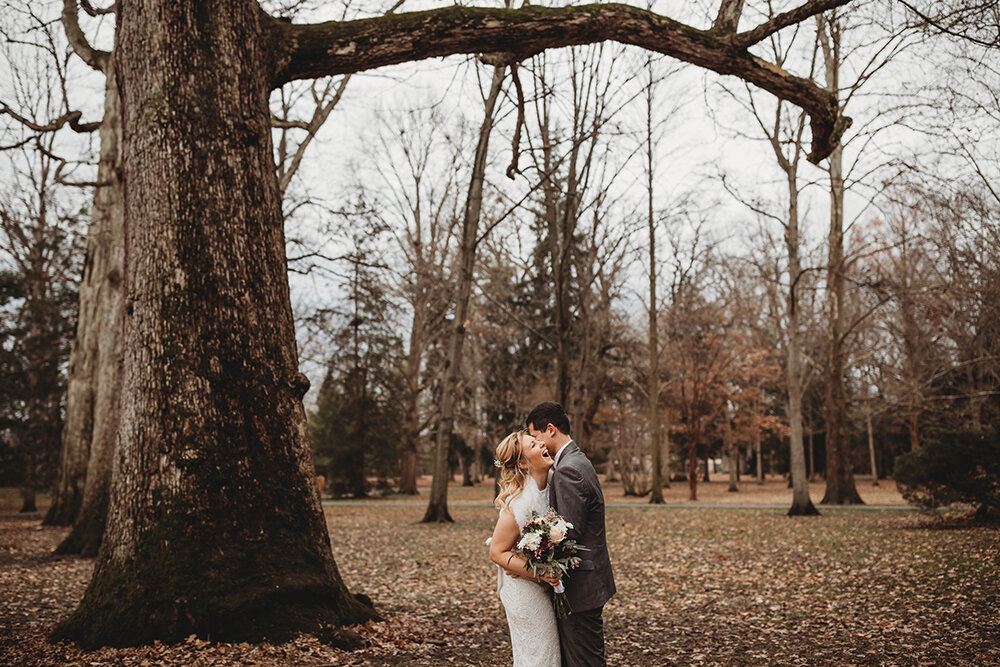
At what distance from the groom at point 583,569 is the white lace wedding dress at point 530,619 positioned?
0.26 feet

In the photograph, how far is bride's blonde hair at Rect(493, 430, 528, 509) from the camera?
13.4ft

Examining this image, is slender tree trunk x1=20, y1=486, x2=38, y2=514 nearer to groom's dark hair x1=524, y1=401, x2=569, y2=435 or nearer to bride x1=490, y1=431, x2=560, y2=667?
bride x1=490, y1=431, x2=560, y2=667

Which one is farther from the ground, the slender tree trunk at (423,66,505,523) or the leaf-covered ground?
the slender tree trunk at (423,66,505,523)

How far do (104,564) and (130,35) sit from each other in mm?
4407

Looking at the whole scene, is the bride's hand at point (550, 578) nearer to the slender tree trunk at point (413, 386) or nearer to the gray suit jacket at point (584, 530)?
the gray suit jacket at point (584, 530)

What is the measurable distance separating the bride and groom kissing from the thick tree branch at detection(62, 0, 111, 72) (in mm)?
12085

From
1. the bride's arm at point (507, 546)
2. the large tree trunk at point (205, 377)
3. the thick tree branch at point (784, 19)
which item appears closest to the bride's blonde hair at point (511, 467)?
the bride's arm at point (507, 546)

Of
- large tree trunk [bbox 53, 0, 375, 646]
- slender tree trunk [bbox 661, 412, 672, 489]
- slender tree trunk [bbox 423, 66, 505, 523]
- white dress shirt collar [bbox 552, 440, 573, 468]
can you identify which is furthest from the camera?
slender tree trunk [bbox 661, 412, 672, 489]

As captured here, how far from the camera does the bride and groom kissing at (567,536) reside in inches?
151

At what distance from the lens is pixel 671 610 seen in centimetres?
763

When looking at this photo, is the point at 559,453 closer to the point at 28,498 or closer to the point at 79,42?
the point at 79,42

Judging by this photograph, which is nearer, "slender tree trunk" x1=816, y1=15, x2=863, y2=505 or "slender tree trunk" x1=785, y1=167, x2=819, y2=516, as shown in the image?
"slender tree trunk" x1=785, y1=167, x2=819, y2=516

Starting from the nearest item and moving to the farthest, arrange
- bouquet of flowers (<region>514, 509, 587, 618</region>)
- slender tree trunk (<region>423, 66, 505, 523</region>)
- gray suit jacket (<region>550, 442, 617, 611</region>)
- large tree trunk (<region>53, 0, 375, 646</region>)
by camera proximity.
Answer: bouquet of flowers (<region>514, 509, 587, 618</region>)
gray suit jacket (<region>550, 442, 617, 611</region>)
large tree trunk (<region>53, 0, 375, 646</region>)
slender tree trunk (<region>423, 66, 505, 523</region>)

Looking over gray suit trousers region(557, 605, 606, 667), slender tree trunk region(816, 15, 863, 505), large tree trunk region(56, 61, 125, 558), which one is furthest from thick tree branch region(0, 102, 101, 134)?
slender tree trunk region(816, 15, 863, 505)
